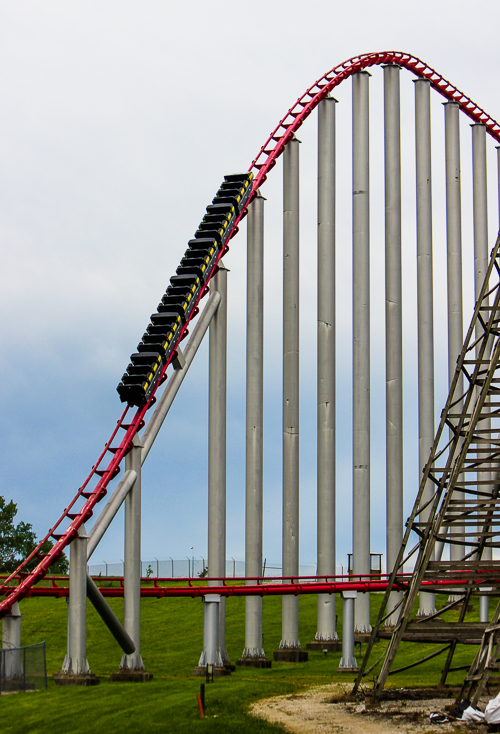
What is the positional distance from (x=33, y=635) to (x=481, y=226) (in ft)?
84.5

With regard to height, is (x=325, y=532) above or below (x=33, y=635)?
above

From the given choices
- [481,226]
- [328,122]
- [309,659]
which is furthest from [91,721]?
[481,226]

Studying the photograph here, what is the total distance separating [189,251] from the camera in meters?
34.3

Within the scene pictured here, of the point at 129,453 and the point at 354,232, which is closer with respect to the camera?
the point at 129,453

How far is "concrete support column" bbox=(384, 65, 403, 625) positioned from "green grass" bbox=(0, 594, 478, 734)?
433 cm

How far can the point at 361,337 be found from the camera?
3666 centimetres

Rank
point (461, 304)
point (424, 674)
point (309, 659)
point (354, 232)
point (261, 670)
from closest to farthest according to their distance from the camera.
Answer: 1. point (424, 674)
2. point (261, 670)
3. point (309, 659)
4. point (354, 232)
5. point (461, 304)

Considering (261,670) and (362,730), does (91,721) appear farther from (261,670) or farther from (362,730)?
(261,670)

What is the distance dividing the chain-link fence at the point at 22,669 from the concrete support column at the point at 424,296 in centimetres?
1632

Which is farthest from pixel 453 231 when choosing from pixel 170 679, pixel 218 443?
pixel 170 679

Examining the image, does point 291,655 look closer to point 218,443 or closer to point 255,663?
point 255,663

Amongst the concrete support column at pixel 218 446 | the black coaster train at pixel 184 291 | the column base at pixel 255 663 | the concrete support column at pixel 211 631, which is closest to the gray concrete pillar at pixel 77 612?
the concrete support column at pixel 211 631

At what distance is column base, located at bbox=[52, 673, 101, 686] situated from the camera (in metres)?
26.4

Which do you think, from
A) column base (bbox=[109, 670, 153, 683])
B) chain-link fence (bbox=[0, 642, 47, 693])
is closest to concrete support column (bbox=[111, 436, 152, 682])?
column base (bbox=[109, 670, 153, 683])
